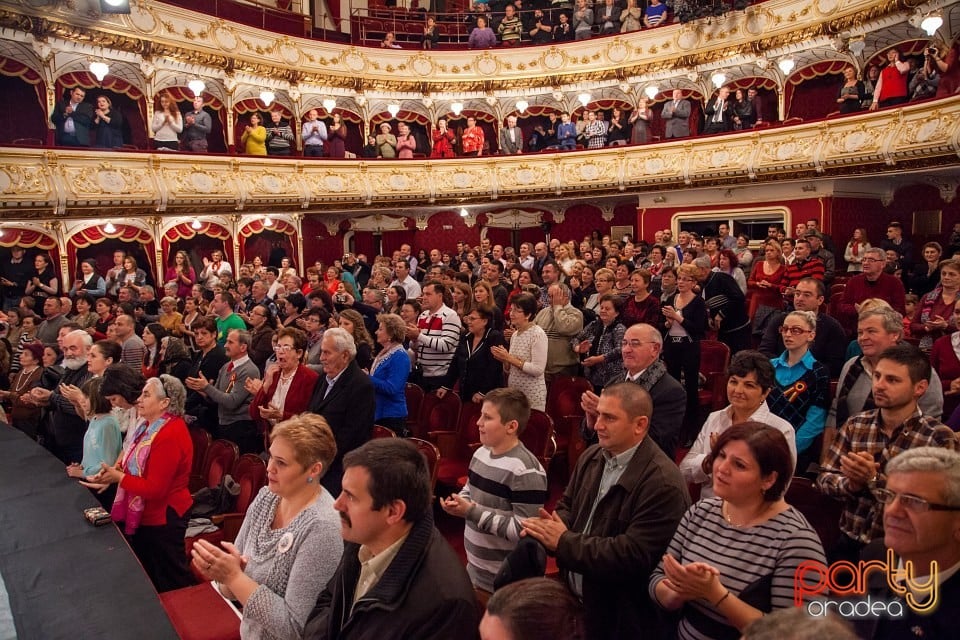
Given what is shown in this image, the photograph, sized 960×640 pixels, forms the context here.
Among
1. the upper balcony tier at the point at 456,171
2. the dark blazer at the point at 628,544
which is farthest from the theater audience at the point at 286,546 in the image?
the upper balcony tier at the point at 456,171

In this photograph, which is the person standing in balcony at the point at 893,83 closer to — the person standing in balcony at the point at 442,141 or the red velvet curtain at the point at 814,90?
the red velvet curtain at the point at 814,90

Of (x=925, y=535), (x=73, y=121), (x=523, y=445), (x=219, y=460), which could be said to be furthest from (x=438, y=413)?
(x=73, y=121)

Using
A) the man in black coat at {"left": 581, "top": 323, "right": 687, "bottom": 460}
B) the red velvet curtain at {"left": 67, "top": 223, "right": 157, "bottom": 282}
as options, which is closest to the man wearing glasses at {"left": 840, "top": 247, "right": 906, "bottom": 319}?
the man in black coat at {"left": 581, "top": 323, "right": 687, "bottom": 460}

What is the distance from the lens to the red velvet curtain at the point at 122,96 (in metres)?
13.3

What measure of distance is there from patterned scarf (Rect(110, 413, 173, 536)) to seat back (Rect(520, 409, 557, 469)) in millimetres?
2022

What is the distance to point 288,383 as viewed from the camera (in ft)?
14.2

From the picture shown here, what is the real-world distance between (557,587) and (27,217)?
42.0 ft

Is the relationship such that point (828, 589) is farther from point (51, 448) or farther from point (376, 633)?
point (51, 448)

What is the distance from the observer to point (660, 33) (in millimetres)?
15859

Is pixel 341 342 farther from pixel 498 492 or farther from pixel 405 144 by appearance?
pixel 405 144

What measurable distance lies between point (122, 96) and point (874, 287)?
571 inches

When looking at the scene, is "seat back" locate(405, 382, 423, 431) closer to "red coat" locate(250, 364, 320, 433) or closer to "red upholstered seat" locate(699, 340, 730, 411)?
"red coat" locate(250, 364, 320, 433)

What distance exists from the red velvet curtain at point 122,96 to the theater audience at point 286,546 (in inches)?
544

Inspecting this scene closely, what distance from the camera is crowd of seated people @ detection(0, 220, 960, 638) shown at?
2029mm
